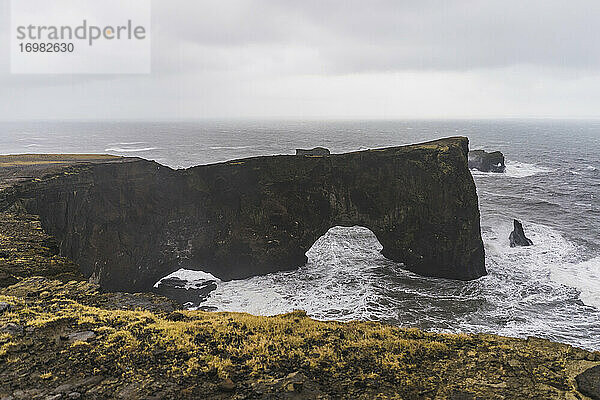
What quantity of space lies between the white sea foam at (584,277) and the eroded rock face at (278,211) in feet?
18.4

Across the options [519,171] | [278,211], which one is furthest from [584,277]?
[519,171]

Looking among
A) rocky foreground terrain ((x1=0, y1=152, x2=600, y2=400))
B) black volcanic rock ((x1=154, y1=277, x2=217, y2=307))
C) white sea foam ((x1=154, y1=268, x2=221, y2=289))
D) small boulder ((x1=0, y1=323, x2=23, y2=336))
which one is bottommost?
black volcanic rock ((x1=154, y1=277, x2=217, y2=307))

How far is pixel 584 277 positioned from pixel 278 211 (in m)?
23.5

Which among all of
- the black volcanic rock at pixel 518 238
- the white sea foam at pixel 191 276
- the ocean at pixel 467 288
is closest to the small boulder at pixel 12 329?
the ocean at pixel 467 288

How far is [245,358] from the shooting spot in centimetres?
847

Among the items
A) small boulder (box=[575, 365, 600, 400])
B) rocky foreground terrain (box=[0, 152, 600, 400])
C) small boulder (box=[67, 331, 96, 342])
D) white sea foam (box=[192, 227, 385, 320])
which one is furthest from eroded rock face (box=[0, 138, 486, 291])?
small boulder (box=[575, 365, 600, 400])

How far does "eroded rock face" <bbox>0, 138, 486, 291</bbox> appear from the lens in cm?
2628

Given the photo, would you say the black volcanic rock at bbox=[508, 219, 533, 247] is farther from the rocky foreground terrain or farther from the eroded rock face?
the rocky foreground terrain

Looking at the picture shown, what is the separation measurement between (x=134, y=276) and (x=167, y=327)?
18593 millimetres

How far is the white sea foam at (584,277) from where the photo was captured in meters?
24.2

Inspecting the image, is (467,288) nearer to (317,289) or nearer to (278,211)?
(317,289)

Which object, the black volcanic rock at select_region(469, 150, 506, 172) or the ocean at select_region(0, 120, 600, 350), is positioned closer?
the ocean at select_region(0, 120, 600, 350)

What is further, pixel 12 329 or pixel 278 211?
pixel 278 211

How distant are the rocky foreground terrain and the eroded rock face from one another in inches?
618
